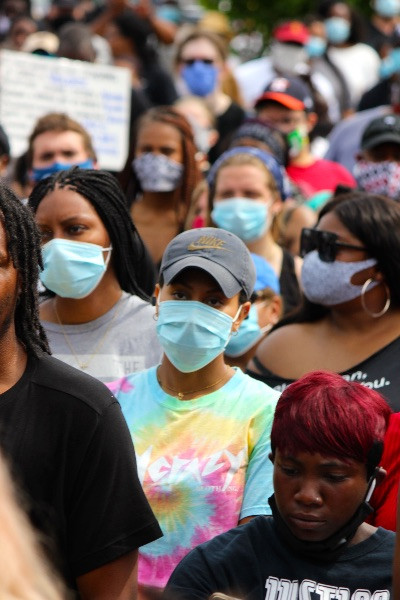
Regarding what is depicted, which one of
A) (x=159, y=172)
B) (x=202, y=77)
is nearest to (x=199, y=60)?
(x=202, y=77)

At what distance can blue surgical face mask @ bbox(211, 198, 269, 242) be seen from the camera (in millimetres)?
6465

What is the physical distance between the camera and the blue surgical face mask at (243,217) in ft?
21.2

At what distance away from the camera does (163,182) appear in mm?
7414

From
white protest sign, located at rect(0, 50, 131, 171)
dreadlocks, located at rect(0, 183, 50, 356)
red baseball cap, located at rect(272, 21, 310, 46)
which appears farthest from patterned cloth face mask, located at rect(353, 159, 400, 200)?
red baseball cap, located at rect(272, 21, 310, 46)

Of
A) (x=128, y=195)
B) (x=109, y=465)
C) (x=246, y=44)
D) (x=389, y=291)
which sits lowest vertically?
(x=246, y=44)

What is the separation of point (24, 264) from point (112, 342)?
168 cm

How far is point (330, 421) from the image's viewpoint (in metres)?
3.33

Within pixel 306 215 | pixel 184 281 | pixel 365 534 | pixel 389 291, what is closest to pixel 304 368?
pixel 389 291

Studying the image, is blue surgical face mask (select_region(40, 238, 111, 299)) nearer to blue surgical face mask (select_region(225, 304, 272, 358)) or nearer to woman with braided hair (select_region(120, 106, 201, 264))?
blue surgical face mask (select_region(225, 304, 272, 358))

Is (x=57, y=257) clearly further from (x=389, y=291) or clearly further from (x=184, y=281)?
(x=389, y=291)

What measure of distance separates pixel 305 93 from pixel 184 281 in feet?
18.8

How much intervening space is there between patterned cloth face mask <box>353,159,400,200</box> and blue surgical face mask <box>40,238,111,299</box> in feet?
9.73

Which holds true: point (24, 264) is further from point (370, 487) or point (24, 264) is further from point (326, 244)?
point (326, 244)

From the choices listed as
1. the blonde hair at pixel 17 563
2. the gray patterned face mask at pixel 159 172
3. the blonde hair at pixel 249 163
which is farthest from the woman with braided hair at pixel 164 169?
the blonde hair at pixel 17 563
